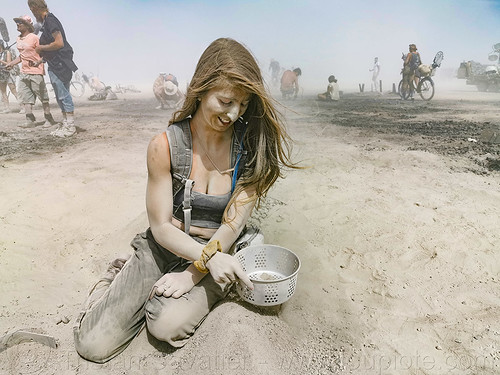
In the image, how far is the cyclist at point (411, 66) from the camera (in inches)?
368

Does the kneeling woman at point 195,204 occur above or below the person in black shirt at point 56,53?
below

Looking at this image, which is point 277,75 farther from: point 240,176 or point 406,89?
point 240,176

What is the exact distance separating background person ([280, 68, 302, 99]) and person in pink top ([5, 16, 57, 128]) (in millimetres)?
6938

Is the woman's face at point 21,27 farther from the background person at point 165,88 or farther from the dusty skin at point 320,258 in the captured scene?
the background person at point 165,88

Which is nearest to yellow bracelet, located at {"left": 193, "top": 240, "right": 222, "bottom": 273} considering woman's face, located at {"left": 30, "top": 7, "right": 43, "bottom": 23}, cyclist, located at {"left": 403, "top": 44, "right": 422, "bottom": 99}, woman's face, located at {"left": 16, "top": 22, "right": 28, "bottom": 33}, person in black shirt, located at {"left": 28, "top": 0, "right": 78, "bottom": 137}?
person in black shirt, located at {"left": 28, "top": 0, "right": 78, "bottom": 137}

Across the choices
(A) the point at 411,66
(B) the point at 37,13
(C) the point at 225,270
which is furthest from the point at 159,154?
(A) the point at 411,66

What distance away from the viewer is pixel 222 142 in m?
1.78

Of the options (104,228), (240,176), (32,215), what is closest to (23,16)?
(32,215)

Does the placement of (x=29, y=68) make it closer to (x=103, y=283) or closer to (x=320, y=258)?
(x=103, y=283)

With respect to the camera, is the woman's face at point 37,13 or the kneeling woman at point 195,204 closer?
the kneeling woman at point 195,204

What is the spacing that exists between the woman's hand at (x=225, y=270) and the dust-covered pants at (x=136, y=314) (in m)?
0.21

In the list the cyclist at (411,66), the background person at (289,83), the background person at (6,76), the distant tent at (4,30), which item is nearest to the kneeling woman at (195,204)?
the distant tent at (4,30)

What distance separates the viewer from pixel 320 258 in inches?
90.2

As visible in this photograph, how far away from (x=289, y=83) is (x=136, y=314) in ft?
32.9
